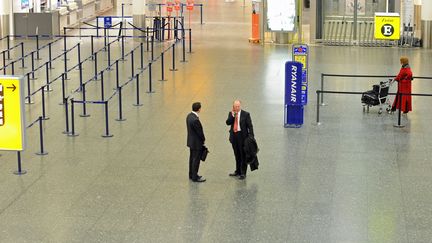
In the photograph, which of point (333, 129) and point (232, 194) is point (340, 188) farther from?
point (333, 129)

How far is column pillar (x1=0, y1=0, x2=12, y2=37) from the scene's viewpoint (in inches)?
1315

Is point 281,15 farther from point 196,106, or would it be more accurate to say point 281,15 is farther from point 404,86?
point 196,106

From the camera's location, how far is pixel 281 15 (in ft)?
107

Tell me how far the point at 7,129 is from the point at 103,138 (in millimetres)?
3098

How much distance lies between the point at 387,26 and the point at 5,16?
13.2 metres

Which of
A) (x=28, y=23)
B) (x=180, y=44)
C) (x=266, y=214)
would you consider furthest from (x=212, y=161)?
(x=28, y=23)

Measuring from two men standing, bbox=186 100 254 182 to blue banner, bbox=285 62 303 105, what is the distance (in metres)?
3.79

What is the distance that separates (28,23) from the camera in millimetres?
34375

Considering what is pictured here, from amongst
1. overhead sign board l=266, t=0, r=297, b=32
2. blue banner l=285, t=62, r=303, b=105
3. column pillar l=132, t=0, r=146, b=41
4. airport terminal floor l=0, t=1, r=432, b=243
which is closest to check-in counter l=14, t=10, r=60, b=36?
column pillar l=132, t=0, r=146, b=41

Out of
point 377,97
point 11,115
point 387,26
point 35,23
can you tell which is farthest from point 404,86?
point 35,23

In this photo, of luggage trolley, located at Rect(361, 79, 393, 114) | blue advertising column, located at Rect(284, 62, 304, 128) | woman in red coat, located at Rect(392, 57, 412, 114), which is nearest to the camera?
blue advertising column, located at Rect(284, 62, 304, 128)

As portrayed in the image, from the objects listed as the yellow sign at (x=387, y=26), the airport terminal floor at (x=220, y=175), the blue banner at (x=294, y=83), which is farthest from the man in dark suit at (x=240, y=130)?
the yellow sign at (x=387, y=26)

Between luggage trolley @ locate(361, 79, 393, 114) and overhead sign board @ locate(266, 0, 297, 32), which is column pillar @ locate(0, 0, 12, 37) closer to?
overhead sign board @ locate(266, 0, 297, 32)

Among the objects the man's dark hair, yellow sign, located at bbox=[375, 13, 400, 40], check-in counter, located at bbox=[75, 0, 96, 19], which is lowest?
the man's dark hair
